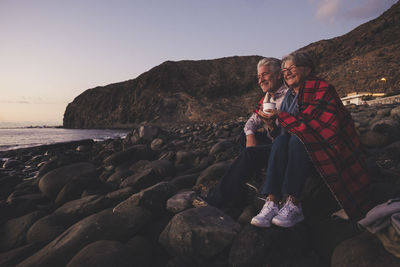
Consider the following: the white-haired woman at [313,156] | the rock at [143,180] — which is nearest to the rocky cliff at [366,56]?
the white-haired woman at [313,156]

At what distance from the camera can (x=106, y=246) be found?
204cm

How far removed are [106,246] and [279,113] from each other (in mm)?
2074

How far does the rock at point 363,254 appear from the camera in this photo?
1386 mm

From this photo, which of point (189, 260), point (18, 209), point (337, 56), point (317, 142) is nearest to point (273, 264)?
point (189, 260)

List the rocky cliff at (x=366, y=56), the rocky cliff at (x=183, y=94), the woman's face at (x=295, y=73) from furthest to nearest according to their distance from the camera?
the rocky cliff at (x=183, y=94), the rocky cliff at (x=366, y=56), the woman's face at (x=295, y=73)

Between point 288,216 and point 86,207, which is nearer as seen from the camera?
point 288,216

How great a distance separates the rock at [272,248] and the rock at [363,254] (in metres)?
0.22

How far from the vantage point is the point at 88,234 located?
2.34 meters

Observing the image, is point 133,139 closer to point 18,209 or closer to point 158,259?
point 18,209

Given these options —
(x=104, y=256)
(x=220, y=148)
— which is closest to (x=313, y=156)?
(x=104, y=256)

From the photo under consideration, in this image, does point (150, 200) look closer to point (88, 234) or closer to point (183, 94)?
point (88, 234)

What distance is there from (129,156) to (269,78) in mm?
5190

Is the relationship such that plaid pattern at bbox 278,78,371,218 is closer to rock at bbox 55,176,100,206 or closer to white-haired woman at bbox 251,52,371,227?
white-haired woman at bbox 251,52,371,227

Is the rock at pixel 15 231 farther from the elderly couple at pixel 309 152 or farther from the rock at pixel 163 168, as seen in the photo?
the elderly couple at pixel 309 152
